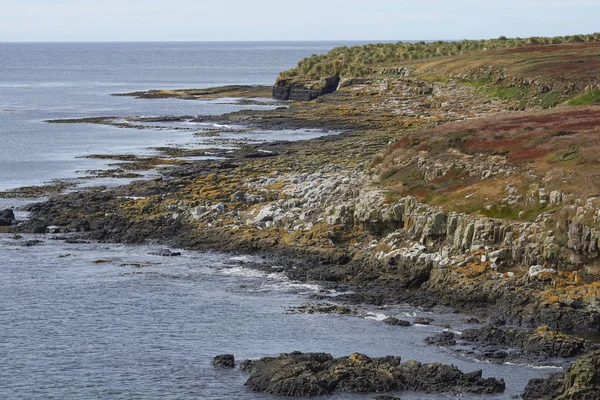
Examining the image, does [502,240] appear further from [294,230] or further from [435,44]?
[435,44]

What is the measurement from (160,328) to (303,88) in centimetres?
11171

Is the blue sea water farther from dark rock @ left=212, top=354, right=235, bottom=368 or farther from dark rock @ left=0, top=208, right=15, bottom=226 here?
dark rock @ left=0, top=208, right=15, bottom=226

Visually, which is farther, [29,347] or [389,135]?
[389,135]

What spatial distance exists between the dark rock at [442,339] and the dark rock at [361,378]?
4.45 meters

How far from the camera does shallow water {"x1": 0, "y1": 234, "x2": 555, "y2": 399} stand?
38625mm

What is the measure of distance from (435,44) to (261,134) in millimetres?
76650

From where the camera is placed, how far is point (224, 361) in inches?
1586

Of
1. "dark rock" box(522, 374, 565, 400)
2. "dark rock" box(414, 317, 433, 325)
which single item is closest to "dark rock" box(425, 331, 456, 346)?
"dark rock" box(414, 317, 433, 325)

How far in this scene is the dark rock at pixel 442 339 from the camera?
1655 inches

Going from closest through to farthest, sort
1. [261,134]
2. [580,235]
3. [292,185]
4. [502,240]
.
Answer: [580,235] → [502,240] → [292,185] → [261,134]

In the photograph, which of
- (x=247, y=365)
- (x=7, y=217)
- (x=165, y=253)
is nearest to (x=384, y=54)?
(x=7, y=217)

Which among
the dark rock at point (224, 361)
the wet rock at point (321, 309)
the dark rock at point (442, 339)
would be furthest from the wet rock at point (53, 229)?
the dark rock at point (442, 339)

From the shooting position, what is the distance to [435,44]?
18088 cm

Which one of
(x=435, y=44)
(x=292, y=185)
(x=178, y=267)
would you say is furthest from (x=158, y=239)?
(x=435, y=44)
